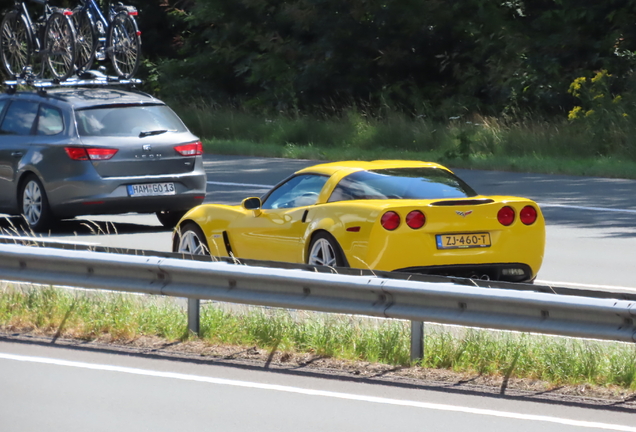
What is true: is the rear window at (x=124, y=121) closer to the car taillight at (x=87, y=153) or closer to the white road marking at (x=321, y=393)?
the car taillight at (x=87, y=153)

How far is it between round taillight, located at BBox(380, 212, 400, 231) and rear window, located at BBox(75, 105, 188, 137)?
6164mm

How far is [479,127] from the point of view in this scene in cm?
2962

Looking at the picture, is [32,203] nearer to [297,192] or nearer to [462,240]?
[297,192]

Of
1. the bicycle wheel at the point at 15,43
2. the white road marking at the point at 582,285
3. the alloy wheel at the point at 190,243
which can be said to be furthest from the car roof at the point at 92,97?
the white road marking at the point at 582,285

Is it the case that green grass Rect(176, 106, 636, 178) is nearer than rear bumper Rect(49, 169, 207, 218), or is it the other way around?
rear bumper Rect(49, 169, 207, 218)

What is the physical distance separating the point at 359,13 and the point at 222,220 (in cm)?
2609

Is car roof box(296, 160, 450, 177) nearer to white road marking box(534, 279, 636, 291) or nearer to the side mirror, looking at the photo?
the side mirror

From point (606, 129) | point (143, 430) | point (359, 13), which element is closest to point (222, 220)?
point (143, 430)

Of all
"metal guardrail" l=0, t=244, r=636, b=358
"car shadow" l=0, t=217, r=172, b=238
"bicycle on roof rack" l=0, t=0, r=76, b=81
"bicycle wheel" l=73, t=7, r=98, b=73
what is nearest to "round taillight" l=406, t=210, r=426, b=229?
"metal guardrail" l=0, t=244, r=636, b=358

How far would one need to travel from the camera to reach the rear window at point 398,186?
10625mm

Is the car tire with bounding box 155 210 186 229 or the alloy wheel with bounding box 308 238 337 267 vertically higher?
the alloy wheel with bounding box 308 238 337 267

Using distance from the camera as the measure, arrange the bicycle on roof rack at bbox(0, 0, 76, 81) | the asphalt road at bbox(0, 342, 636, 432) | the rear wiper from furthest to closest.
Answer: the bicycle on roof rack at bbox(0, 0, 76, 81)
the rear wiper
the asphalt road at bbox(0, 342, 636, 432)

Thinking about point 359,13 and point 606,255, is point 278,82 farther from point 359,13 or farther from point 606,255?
point 606,255

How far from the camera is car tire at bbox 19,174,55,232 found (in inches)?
603
